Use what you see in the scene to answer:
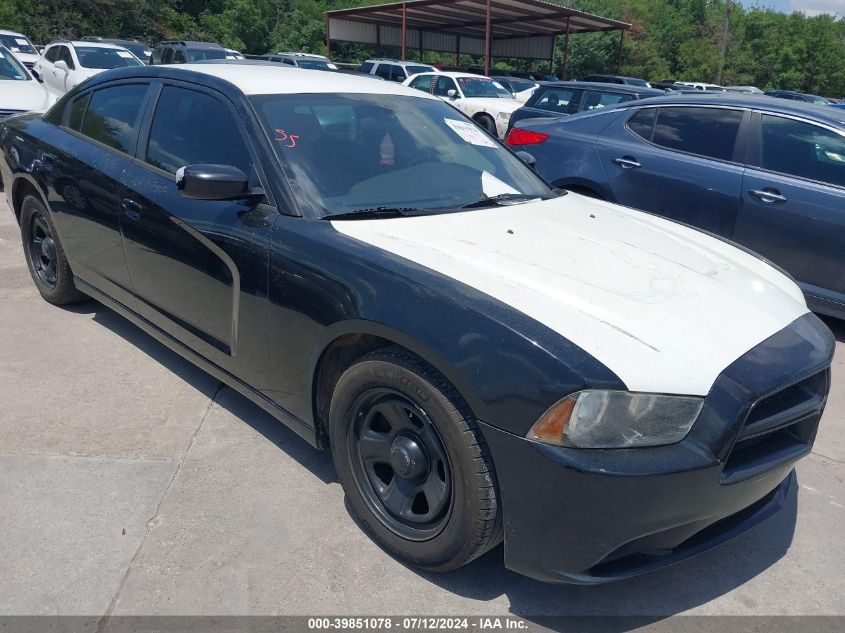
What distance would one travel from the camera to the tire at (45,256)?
4.54m

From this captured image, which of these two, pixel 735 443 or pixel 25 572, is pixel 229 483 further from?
pixel 735 443

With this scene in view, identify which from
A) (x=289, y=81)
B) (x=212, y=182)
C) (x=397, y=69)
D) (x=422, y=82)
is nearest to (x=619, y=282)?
(x=212, y=182)

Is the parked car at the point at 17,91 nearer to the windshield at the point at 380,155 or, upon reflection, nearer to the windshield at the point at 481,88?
the windshield at the point at 380,155

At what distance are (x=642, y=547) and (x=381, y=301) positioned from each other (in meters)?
1.12

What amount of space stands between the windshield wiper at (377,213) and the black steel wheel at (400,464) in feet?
2.41

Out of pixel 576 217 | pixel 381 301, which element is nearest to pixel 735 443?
pixel 381 301

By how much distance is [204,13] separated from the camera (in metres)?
41.0

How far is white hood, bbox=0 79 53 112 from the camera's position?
→ 8604 millimetres

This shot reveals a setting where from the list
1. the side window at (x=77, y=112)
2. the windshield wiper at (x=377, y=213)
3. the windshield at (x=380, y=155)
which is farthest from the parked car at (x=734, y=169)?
the side window at (x=77, y=112)

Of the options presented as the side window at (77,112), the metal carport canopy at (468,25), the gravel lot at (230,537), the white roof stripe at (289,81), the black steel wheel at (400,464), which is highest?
the metal carport canopy at (468,25)

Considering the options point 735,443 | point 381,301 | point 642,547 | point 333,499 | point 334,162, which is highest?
point 334,162

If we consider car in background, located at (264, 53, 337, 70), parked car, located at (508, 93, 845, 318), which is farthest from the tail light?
car in background, located at (264, 53, 337, 70)

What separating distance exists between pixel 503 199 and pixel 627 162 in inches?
113

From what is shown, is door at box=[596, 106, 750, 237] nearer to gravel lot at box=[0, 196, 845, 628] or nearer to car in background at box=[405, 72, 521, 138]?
gravel lot at box=[0, 196, 845, 628]
